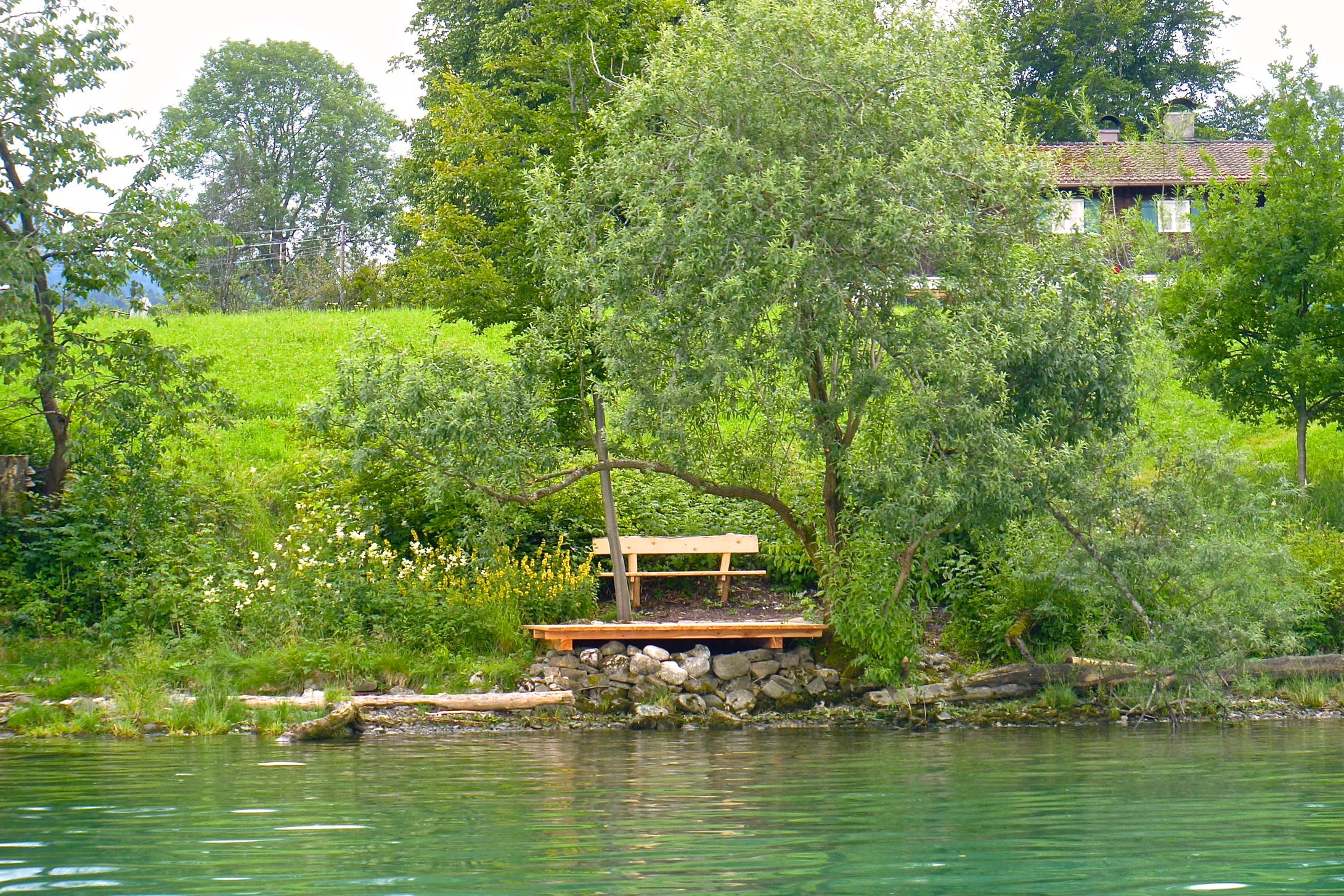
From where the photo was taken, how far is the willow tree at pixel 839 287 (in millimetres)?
12859

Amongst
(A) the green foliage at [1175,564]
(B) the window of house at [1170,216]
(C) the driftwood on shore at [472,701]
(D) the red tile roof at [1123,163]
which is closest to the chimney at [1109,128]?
(D) the red tile roof at [1123,163]

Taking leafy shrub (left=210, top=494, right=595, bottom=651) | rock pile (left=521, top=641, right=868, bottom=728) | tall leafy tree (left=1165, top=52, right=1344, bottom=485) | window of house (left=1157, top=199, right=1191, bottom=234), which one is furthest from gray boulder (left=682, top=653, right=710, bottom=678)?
window of house (left=1157, top=199, right=1191, bottom=234)

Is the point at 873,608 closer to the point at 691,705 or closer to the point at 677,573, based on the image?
the point at 691,705

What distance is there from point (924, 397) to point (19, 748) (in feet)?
28.8

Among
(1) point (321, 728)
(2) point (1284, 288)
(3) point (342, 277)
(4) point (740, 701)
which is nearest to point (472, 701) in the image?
(1) point (321, 728)

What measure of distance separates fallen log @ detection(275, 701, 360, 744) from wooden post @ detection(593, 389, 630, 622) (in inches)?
162

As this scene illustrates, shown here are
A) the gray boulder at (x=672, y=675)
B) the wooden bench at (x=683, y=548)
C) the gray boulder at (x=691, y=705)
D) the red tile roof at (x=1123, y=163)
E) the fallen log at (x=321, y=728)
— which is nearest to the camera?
the fallen log at (x=321, y=728)

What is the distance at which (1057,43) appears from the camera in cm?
4484

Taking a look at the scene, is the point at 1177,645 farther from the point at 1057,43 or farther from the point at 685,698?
the point at 1057,43

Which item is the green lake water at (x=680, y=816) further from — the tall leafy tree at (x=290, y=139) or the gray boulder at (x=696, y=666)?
the tall leafy tree at (x=290, y=139)

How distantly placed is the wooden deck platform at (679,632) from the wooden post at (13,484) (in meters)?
7.21

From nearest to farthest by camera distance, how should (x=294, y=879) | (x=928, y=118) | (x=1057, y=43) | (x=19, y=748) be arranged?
(x=294, y=879) < (x=19, y=748) < (x=928, y=118) < (x=1057, y=43)

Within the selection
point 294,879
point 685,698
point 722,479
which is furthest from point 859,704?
point 294,879

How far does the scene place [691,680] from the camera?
15.2m
